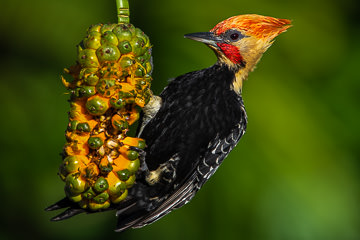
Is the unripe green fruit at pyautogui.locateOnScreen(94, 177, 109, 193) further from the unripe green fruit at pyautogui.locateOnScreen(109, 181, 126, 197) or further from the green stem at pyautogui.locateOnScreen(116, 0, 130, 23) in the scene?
the green stem at pyautogui.locateOnScreen(116, 0, 130, 23)

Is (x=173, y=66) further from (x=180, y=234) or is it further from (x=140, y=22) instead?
(x=180, y=234)

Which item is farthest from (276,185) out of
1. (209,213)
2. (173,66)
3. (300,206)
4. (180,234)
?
(173,66)

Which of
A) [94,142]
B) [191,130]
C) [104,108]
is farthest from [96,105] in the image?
[191,130]

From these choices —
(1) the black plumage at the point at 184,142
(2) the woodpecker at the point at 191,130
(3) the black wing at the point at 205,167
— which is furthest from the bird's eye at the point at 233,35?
(3) the black wing at the point at 205,167

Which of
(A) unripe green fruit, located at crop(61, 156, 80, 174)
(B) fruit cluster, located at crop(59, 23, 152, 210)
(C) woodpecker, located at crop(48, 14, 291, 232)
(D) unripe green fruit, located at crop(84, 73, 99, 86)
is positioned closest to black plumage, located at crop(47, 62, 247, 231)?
(C) woodpecker, located at crop(48, 14, 291, 232)

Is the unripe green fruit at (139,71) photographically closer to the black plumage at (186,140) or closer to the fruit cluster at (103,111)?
the fruit cluster at (103,111)
